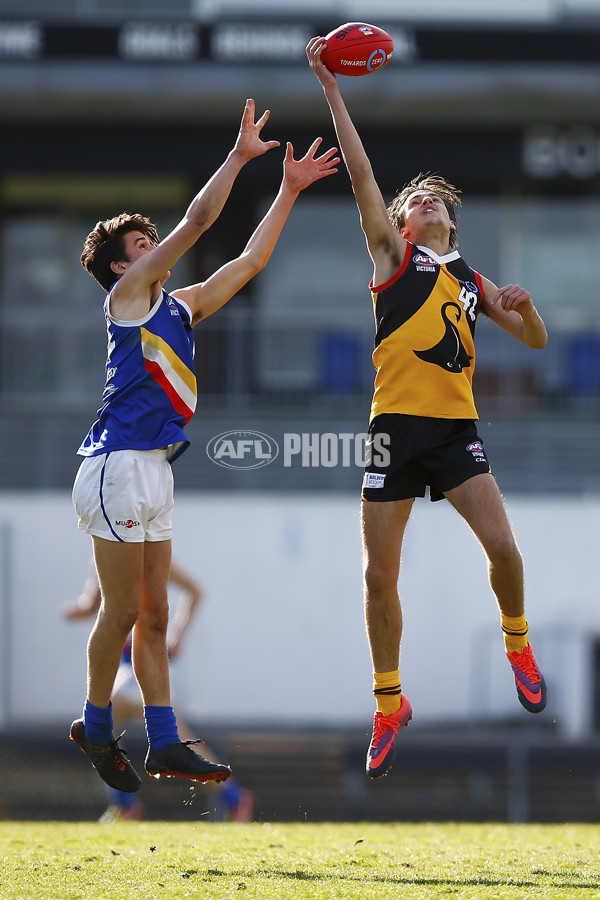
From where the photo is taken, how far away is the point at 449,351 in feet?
19.2

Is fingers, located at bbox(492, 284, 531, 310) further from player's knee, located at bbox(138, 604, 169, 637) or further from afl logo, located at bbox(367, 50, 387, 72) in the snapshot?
player's knee, located at bbox(138, 604, 169, 637)

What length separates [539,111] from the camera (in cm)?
1611

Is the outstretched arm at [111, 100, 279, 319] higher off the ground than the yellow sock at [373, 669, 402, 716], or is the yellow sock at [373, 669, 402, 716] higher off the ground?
the outstretched arm at [111, 100, 279, 319]

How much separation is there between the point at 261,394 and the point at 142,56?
4.70 meters

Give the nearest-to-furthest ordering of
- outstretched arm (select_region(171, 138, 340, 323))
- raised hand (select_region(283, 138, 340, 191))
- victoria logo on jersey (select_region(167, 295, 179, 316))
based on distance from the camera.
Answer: victoria logo on jersey (select_region(167, 295, 179, 316))
outstretched arm (select_region(171, 138, 340, 323))
raised hand (select_region(283, 138, 340, 191))

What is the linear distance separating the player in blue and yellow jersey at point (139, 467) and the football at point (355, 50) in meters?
0.48

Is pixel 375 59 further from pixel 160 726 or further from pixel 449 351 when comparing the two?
pixel 160 726

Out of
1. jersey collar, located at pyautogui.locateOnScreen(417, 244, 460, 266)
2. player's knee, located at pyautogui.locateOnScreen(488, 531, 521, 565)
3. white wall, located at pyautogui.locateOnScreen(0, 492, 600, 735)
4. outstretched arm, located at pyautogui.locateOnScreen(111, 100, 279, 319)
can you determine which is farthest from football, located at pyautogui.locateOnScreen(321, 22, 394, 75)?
white wall, located at pyautogui.locateOnScreen(0, 492, 600, 735)

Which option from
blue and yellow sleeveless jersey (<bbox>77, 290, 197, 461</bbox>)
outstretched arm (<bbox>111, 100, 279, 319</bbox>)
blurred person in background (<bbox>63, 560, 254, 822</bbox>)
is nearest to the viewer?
outstretched arm (<bbox>111, 100, 279, 319</bbox>)

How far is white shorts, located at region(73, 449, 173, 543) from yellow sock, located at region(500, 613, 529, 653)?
68.3 inches

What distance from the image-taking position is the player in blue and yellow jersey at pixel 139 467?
215 inches

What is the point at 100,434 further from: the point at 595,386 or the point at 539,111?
the point at 539,111

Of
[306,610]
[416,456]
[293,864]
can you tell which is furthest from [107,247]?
[306,610]

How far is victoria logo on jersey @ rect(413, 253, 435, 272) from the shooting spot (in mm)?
5902
